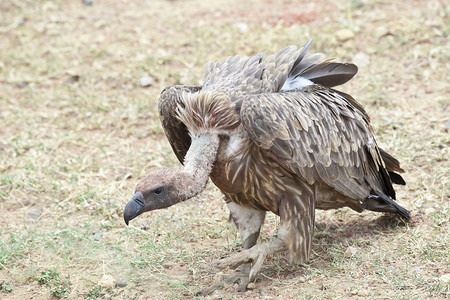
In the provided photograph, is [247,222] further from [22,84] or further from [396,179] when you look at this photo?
[22,84]

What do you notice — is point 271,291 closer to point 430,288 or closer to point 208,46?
point 430,288

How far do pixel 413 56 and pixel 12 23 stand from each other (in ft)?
19.6

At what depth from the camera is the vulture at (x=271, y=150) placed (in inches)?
174

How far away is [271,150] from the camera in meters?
4.45

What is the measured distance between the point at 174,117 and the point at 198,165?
64 cm

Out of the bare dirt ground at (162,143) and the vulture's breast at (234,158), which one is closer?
the vulture's breast at (234,158)

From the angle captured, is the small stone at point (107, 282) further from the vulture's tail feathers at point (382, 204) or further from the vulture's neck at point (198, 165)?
the vulture's tail feathers at point (382, 204)

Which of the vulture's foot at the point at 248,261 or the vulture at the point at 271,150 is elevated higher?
the vulture at the point at 271,150

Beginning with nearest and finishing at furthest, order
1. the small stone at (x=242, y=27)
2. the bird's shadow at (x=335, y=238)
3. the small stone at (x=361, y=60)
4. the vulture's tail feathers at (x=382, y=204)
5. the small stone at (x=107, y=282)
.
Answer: the small stone at (x=107, y=282) < the bird's shadow at (x=335, y=238) < the vulture's tail feathers at (x=382, y=204) < the small stone at (x=361, y=60) < the small stone at (x=242, y=27)

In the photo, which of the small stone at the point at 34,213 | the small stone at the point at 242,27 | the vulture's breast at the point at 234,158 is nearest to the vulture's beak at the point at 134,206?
the vulture's breast at the point at 234,158

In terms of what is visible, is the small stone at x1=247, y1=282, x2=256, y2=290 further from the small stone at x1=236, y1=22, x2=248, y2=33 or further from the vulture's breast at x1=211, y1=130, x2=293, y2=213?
the small stone at x1=236, y1=22, x2=248, y2=33

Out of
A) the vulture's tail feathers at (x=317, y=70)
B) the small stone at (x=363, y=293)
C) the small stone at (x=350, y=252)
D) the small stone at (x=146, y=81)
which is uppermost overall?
the vulture's tail feathers at (x=317, y=70)

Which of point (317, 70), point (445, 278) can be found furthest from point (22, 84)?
point (445, 278)

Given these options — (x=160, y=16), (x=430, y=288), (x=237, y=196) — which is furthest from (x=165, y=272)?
(x=160, y=16)
